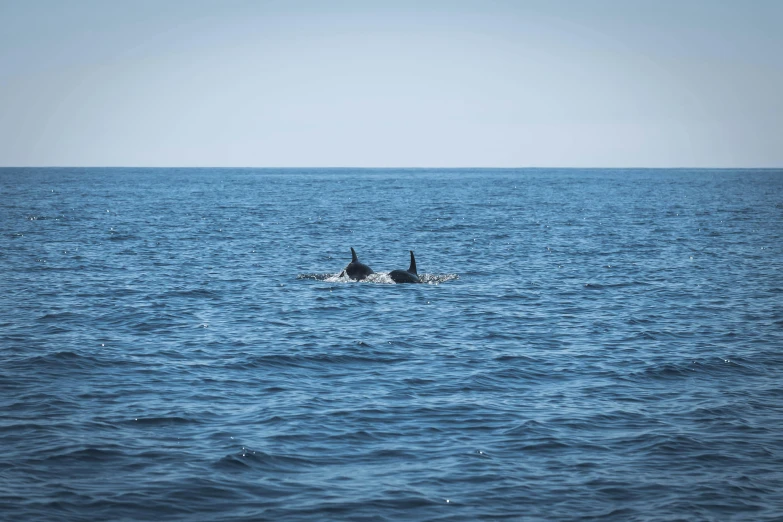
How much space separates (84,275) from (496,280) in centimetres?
1890

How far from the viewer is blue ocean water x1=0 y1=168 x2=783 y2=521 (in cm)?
1209

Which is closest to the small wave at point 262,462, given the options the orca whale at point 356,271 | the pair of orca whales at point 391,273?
the pair of orca whales at point 391,273

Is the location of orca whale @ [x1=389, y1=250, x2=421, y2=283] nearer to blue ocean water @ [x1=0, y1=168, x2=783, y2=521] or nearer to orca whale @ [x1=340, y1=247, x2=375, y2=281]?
blue ocean water @ [x1=0, y1=168, x2=783, y2=521]

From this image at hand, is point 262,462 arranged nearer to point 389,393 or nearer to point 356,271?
point 389,393

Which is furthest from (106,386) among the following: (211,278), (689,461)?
(211,278)

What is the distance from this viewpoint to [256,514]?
37.0 feet

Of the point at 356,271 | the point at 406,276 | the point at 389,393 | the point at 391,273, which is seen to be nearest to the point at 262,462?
the point at 389,393

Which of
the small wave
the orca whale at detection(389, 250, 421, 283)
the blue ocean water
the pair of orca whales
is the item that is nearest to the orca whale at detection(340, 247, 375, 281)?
the pair of orca whales

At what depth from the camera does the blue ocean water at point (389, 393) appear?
12086mm

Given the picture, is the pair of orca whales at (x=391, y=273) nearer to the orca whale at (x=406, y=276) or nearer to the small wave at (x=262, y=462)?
the orca whale at (x=406, y=276)

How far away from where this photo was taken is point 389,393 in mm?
17391

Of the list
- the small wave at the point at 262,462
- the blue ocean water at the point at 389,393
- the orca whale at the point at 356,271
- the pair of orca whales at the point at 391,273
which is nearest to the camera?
the blue ocean water at the point at 389,393

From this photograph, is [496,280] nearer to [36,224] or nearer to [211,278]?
[211,278]

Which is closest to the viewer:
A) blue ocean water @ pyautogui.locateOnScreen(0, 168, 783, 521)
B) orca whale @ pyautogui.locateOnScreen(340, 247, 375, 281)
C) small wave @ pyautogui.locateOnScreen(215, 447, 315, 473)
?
blue ocean water @ pyautogui.locateOnScreen(0, 168, 783, 521)
